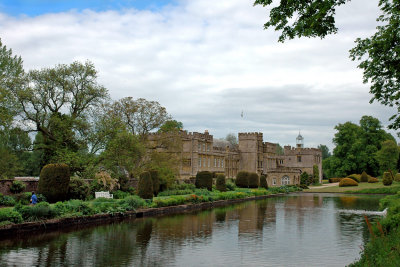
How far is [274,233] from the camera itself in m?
15.7

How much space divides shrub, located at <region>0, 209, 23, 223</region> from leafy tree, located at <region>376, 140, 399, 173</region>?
Answer: 50169 millimetres

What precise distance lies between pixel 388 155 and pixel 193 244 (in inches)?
1899

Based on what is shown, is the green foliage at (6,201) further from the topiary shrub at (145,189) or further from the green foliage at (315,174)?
the green foliage at (315,174)

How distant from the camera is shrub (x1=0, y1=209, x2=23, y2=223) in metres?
13.7

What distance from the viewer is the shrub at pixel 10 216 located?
1369 cm

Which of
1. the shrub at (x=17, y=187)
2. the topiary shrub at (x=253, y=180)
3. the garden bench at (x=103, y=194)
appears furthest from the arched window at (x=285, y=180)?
the shrub at (x=17, y=187)

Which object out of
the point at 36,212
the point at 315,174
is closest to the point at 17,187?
the point at 36,212

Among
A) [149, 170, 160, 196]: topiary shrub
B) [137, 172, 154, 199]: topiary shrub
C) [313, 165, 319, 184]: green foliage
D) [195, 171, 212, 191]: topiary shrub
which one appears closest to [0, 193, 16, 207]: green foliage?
[137, 172, 154, 199]: topiary shrub

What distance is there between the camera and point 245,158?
57.8 meters

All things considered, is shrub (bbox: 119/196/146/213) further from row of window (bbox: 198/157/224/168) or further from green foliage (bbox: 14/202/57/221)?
row of window (bbox: 198/157/224/168)

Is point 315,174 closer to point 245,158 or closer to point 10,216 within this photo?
point 245,158

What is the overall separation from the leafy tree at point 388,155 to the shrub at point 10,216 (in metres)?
50.2

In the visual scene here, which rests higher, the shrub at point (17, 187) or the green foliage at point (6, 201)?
the shrub at point (17, 187)

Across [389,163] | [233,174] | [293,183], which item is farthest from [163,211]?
[389,163]
